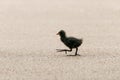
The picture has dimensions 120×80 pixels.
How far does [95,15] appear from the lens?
588 inches

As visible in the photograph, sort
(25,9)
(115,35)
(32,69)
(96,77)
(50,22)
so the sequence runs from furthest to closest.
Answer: (25,9), (50,22), (115,35), (32,69), (96,77)

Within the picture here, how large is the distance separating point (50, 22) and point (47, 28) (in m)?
1.09

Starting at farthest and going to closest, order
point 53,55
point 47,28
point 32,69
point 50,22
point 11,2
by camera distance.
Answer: point 11,2, point 50,22, point 47,28, point 53,55, point 32,69

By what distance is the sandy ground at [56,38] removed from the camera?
7897 mm

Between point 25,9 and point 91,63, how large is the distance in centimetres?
776

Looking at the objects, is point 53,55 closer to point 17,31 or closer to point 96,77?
point 96,77

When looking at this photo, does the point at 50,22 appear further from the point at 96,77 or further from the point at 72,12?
the point at 96,77

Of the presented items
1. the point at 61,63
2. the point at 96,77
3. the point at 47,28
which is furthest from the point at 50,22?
the point at 96,77

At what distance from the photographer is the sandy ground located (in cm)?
790

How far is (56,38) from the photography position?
442 inches

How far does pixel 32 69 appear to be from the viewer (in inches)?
316

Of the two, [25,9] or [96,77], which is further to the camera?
[25,9]

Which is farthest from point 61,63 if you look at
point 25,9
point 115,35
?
point 25,9

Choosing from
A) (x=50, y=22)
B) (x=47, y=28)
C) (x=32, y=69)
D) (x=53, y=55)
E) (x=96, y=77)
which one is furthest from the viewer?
(x=50, y=22)
